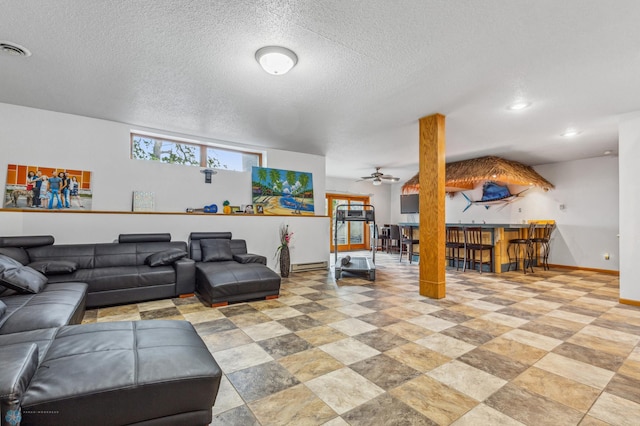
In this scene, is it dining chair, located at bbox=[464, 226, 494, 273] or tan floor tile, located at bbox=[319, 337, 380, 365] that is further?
dining chair, located at bbox=[464, 226, 494, 273]

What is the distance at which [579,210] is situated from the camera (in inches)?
286

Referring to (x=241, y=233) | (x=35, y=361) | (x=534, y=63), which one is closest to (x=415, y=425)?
(x=35, y=361)

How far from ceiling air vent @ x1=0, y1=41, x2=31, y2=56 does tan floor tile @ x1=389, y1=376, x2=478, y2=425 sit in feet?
14.2

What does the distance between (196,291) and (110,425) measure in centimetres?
331

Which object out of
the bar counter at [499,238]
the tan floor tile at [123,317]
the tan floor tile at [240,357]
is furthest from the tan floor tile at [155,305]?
the bar counter at [499,238]

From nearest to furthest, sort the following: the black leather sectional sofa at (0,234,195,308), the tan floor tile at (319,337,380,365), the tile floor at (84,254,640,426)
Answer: the tile floor at (84,254,640,426)
the tan floor tile at (319,337,380,365)
the black leather sectional sofa at (0,234,195,308)

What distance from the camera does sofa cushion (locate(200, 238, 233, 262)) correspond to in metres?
4.76

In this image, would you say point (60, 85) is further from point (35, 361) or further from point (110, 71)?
point (35, 361)

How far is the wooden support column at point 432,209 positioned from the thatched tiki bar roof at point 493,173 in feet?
9.73

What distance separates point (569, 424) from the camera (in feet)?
5.41

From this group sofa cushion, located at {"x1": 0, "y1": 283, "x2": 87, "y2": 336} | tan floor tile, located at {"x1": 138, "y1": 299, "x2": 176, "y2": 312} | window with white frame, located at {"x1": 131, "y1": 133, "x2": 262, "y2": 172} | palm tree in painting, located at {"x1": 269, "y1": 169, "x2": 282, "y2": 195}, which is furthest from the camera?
palm tree in painting, located at {"x1": 269, "y1": 169, "x2": 282, "y2": 195}

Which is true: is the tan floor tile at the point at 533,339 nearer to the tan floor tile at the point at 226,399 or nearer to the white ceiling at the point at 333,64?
the tan floor tile at the point at 226,399

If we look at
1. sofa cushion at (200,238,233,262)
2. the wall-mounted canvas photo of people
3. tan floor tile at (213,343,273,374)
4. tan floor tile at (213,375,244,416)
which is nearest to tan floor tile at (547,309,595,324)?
tan floor tile at (213,343,273,374)

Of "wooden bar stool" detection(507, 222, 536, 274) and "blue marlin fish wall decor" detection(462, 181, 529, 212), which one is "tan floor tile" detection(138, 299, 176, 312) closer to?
"wooden bar stool" detection(507, 222, 536, 274)
